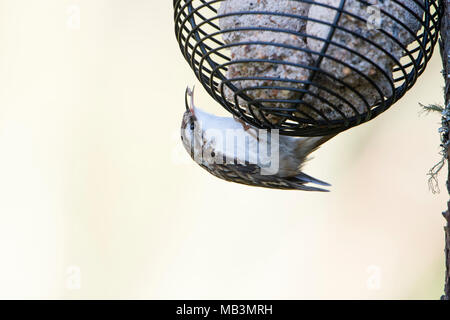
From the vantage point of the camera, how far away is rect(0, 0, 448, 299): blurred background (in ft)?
11.2

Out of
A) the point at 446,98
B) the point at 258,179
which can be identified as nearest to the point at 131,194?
the point at 258,179

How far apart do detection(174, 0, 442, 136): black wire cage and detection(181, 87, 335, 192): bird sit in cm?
68

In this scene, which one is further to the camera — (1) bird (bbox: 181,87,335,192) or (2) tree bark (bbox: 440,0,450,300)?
(1) bird (bbox: 181,87,335,192)

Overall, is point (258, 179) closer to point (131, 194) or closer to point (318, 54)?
point (318, 54)

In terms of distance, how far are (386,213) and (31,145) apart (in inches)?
83.3

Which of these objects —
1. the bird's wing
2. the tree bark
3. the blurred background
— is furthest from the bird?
the blurred background

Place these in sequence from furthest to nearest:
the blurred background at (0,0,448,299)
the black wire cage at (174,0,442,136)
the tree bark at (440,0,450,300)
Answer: the blurred background at (0,0,448,299) → the tree bark at (440,0,450,300) → the black wire cage at (174,0,442,136)

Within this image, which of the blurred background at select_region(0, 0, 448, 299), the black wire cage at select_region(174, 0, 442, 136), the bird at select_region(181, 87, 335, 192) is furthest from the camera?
the blurred background at select_region(0, 0, 448, 299)

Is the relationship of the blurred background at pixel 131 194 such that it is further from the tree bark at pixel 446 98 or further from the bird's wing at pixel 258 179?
the tree bark at pixel 446 98

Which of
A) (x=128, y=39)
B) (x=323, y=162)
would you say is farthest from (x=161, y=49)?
(x=323, y=162)

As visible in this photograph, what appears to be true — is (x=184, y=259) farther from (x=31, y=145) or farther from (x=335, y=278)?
(x=31, y=145)

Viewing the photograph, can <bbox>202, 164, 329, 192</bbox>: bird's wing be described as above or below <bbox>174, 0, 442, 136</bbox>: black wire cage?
below

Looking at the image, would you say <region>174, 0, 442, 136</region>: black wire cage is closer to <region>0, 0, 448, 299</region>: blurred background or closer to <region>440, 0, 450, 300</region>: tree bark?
<region>440, 0, 450, 300</region>: tree bark

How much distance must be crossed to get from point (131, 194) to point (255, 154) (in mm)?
1325
